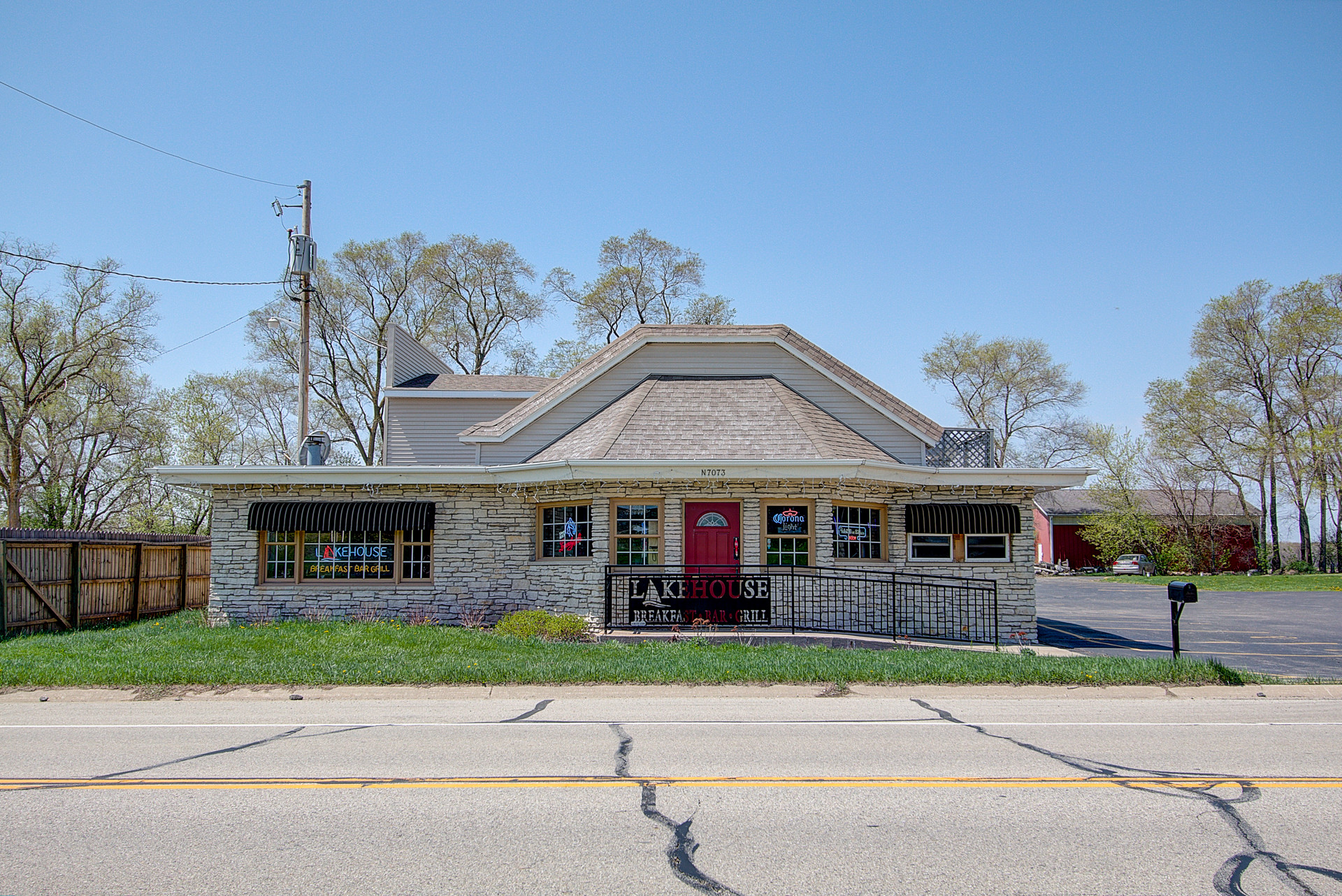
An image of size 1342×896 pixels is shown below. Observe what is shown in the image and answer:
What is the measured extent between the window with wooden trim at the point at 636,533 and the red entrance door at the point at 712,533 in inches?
22.9

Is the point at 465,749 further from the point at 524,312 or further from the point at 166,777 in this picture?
the point at 524,312

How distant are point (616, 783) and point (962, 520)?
12412mm

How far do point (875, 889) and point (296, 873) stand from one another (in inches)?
123

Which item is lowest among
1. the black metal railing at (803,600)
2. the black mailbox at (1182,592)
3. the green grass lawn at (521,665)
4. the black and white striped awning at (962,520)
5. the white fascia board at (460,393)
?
the green grass lawn at (521,665)

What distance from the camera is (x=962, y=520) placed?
56.3ft

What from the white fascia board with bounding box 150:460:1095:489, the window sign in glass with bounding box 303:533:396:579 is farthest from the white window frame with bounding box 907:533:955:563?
the window sign in glass with bounding box 303:533:396:579

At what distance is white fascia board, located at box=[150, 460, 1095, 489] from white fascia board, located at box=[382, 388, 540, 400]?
6094 mm

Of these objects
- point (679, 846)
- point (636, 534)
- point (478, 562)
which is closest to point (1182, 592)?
point (636, 534)

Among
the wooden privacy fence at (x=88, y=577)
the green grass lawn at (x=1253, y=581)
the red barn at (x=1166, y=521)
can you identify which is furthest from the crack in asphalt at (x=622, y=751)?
the red barn at (x=1166, y=521)

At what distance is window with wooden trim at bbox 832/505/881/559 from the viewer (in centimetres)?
1677

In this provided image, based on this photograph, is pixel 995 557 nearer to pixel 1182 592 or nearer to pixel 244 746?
pixel 1182 592

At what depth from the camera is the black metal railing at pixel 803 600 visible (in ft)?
50.6

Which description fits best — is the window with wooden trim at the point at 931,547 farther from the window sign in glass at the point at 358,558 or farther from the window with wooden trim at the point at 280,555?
the window with wooden trim at the point at 280,555

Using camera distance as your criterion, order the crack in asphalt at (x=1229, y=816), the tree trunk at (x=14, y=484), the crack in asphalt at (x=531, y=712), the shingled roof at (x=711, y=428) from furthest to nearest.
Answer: the tree trunk at (x=14, y=484) < the shingled roof at (x=711, y=428) < the crack in asphalt at (x=531, y=712) < the crack in asphalt at (x=1229, y=816)
